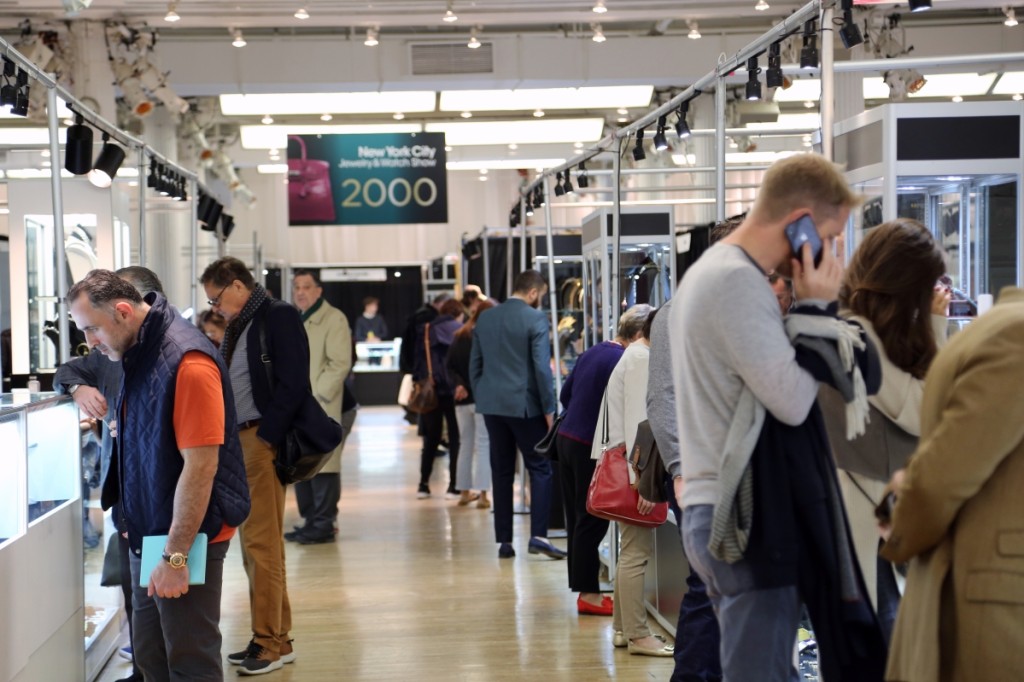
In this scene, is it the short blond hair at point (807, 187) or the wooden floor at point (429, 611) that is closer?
the short blond hair at point (807, 187)

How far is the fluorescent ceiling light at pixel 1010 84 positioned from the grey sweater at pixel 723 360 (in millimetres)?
11589

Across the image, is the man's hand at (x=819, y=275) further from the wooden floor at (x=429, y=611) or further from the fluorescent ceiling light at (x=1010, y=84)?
the fluorescent ceiling light at (x=1010, y=84)

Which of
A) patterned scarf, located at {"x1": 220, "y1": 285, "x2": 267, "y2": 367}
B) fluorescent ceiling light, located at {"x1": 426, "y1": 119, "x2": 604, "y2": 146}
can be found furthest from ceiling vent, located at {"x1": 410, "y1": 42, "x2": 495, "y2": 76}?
patterned scarf, located at {"x1": 220, "y1": 285, "x2": 267, "y2": 367}

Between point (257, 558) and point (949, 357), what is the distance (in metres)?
3.53

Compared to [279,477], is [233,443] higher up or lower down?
higher up

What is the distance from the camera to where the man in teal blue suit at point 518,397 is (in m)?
7.49

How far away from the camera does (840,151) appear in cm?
429

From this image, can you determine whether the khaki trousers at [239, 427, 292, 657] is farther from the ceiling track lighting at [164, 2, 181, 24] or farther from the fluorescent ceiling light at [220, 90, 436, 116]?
the fluorescent ceiling light at [220, 90, 436, 116]

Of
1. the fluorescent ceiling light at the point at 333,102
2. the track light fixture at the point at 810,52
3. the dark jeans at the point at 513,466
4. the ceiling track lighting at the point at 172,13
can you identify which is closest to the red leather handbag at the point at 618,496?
the track light fixture at the point at 810,52

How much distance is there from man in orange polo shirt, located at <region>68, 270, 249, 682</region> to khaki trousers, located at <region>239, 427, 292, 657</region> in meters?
1.37

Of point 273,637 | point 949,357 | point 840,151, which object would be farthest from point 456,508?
point 949,357

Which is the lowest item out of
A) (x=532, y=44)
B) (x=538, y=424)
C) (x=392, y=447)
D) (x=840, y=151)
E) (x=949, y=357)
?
(x=392, y=447)

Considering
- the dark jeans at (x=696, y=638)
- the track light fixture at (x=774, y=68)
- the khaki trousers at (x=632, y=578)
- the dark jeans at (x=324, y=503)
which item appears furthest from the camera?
the dark jeans at (x=324, y=503)

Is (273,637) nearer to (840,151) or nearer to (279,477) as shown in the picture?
(279,477)
